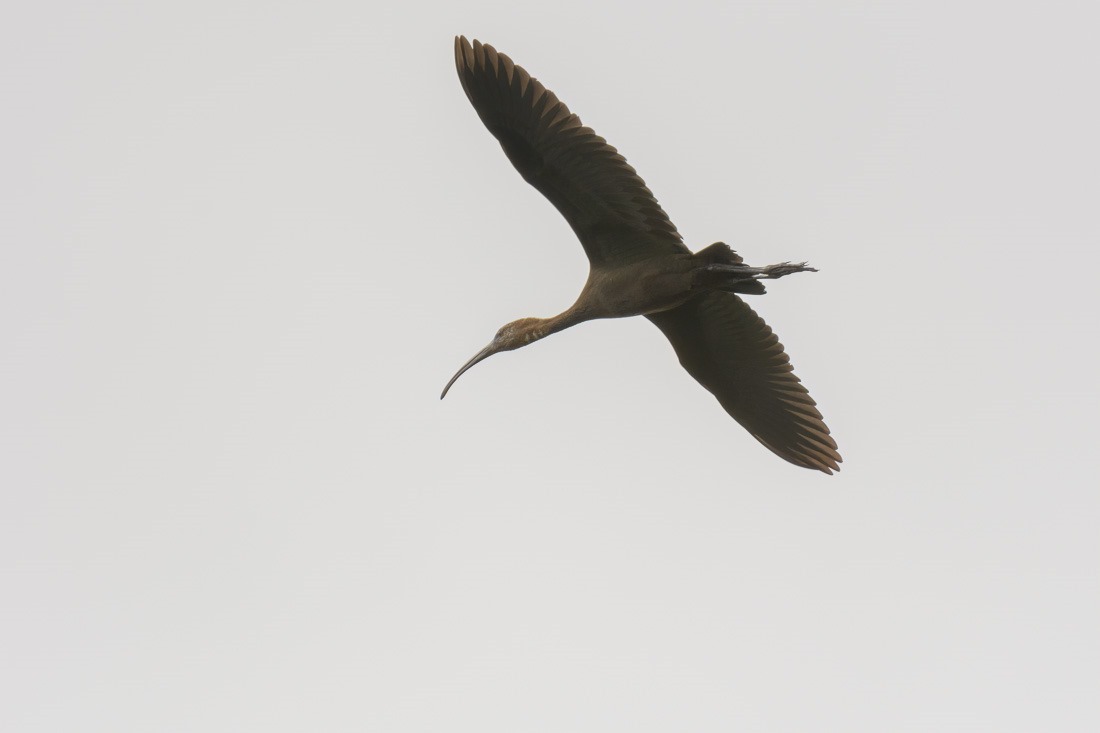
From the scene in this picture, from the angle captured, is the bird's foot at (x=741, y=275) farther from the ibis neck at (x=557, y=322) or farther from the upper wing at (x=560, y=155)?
the ibis neck at (x=557, y=322)

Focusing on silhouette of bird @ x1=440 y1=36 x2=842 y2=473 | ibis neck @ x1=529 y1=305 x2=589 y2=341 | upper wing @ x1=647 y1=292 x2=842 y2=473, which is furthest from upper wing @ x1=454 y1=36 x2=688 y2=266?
upper wing @ x1=647 y1=292 x2=842 y2=473

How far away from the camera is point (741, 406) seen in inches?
576

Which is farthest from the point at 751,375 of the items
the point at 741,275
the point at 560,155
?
the point at 560,155

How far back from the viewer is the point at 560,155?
12.6 m

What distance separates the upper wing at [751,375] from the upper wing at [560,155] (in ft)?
→ 3.58

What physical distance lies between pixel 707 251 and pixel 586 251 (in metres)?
1.15

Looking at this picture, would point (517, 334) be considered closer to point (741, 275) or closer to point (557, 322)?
point (557, 322)

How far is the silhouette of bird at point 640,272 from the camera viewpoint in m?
12.5

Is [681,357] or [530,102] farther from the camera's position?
[681,357]

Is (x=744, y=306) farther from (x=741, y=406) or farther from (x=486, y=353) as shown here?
(x=486, y=353)

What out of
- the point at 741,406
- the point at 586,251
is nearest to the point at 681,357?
the point at 741,406

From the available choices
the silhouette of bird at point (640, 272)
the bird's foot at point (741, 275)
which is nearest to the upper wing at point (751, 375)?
the silhouette of bird at point (640, 272)

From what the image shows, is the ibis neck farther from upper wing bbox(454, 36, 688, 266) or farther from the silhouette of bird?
upper wing bbox(454, 36, 688, 266)

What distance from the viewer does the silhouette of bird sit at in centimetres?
1250
